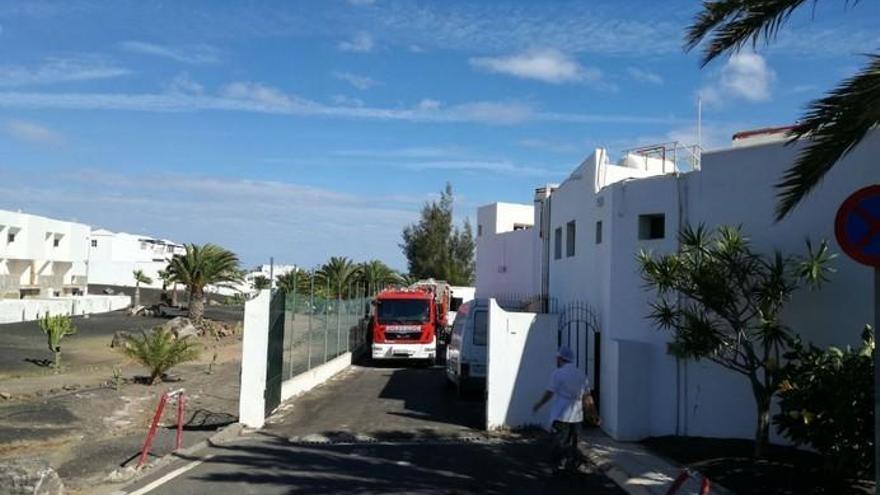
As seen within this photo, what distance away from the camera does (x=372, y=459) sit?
11164 millimetres

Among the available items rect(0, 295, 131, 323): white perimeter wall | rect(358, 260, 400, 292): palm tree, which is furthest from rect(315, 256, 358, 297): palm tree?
rect(0, 295, 131, 323): white perimeter wall

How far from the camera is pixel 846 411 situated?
26.2 ft

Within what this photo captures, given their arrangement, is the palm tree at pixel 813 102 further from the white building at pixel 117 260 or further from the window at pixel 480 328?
the white building at pixel 117 260

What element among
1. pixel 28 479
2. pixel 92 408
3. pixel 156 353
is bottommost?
pixel 92 408

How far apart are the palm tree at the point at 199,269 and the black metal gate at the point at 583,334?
32947 mm

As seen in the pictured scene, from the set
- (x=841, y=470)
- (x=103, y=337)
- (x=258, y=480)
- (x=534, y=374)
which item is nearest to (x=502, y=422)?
(x=534, y=374)

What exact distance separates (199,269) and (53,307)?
11765 millimetres

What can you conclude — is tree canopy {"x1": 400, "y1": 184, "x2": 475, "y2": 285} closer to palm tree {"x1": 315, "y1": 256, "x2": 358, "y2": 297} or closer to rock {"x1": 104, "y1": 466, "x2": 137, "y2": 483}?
palm tree {"x1": 315, "y1": 256, "x2": 358, "y2": 297}

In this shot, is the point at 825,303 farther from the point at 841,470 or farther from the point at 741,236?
the point at 841,470

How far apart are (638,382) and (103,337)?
1260 inches

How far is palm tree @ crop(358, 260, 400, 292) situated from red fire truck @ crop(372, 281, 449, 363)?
83.9 feet

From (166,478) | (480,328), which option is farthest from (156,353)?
(166,478)

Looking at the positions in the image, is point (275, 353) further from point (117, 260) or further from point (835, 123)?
point (117, 260)

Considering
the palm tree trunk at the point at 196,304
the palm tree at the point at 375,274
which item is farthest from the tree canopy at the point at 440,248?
the palm tree trunk at the point at 196,304
